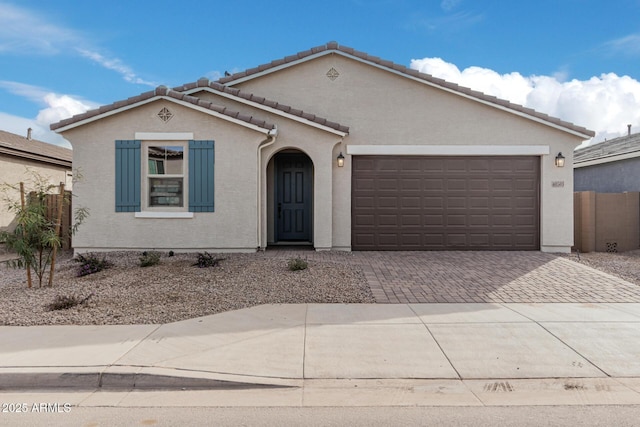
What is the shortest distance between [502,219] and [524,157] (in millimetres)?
1808

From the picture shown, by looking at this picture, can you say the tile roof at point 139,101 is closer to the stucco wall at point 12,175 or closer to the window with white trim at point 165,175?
the window with white trim at point 165,175

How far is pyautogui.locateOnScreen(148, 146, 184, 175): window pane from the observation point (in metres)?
10.8

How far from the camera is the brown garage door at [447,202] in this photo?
11.9 meters

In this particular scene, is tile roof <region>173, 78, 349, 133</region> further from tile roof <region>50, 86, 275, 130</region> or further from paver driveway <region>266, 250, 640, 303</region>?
paver driveway <region>266, 250, 640, 303</region>

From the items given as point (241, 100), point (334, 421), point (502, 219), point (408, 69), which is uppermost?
point (408, 69)

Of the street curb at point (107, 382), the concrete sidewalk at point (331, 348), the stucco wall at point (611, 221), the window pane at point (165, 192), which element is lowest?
the street curb at point (107, 382)

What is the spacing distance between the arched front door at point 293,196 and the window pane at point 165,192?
3.05 m

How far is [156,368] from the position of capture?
4422 millimetres

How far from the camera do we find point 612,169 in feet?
53.1

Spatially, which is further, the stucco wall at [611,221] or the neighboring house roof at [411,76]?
the stucco wall at [611,221]

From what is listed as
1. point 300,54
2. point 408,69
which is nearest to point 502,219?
point 408,69

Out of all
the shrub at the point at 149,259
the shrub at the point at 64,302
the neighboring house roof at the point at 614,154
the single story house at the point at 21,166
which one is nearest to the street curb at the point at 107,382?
the shrub at the point at 64,302

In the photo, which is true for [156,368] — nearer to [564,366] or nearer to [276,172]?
[564,366]

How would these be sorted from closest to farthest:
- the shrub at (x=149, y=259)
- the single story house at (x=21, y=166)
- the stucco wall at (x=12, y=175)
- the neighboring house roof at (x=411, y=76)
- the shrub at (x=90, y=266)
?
1. the shrub at (x=90, y=266)
2. the shrub at (x=149, y=259)
3. the neighboring house roof at (x=411, y=76)
4. the stucco wall at (x=12, y=175)
5. the single story house at (x=21, y=166)
